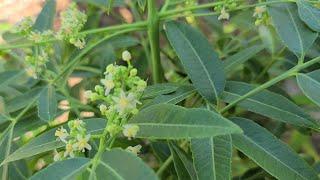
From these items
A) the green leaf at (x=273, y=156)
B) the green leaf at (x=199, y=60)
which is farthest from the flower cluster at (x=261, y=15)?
the green leaf at (x=273, y=156)

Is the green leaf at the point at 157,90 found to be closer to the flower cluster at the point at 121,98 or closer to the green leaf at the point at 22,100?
the flower cluster at the point at 121,98

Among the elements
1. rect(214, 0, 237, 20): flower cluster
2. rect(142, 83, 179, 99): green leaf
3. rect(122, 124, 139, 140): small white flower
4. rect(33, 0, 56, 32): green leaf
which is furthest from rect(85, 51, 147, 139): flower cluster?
rect(33, 0, 56, 32): green leaf

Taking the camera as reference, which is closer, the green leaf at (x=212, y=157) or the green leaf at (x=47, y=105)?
the green leaf at (x=212, y=157)

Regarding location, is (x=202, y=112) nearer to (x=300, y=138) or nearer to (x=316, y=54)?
(x=316, y=54)

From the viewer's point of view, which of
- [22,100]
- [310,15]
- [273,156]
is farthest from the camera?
[22,100]

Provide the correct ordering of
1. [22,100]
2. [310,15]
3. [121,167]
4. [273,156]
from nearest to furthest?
[121,167] → [273,156] → [310,15] → [22,100]

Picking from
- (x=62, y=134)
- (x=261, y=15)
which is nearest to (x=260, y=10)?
(x=261, y=15)

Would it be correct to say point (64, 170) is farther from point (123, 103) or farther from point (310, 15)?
point (310, 15)
